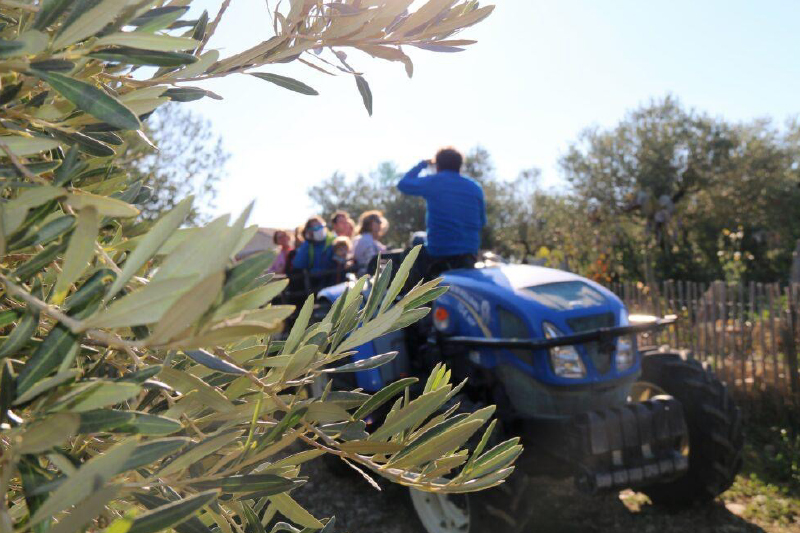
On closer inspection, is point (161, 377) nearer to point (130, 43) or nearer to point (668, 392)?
point (130, 43)

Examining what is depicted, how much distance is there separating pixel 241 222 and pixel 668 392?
403 centimetres

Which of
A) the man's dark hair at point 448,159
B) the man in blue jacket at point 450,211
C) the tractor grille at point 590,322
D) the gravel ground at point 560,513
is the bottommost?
the gravel ground at point 560,513

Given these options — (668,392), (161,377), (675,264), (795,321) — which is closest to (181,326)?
(161,377)

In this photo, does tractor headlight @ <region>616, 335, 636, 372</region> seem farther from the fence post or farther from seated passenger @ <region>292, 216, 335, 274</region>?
seated passenger @ <region>292, 216, 335, 274</region>

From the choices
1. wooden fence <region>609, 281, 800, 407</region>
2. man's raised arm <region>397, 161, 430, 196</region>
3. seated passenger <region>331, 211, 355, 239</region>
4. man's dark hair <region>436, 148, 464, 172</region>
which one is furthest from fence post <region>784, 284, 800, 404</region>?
seated passenger <region>331, 211, 355, 239</region>

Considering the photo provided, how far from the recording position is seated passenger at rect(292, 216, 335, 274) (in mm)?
6883

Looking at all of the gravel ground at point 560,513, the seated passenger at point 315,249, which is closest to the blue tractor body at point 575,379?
the gravel ground at point 560,513

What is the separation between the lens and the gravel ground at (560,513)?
3838mm

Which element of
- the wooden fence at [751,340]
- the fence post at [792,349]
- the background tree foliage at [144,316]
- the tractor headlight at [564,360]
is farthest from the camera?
the wooden fence at [751,340]

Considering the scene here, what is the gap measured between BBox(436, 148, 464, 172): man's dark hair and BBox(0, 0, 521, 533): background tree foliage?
3.30 meters

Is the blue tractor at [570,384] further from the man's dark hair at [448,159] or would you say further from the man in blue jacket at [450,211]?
the man's dark hair at [448,159]

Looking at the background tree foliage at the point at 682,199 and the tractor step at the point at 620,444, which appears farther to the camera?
the background tree foliage at the point at 682,199

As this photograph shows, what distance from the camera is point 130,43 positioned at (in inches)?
22.3

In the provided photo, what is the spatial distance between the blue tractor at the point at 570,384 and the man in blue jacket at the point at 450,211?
0.17 metres
